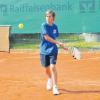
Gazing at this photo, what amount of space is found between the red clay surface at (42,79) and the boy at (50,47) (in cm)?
23

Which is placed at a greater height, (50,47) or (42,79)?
(50,47)

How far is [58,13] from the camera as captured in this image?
15.1m

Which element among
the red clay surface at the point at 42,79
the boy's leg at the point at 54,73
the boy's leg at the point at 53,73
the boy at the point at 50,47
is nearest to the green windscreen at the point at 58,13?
the red clay surface at the point at 42,79

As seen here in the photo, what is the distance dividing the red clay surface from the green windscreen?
200 centimetres

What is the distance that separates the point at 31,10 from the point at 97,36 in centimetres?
255

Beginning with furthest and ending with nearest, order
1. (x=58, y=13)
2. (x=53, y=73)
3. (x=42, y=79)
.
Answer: (x=58, y=13)
(x=42, y=79)
(x=53, y=73)

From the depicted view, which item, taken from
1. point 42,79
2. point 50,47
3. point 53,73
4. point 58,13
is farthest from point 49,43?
point 58,13

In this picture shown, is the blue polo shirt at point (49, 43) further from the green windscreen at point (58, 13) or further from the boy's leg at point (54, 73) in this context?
the green windscreen at point (58, 13)

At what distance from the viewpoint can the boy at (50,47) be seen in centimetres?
714

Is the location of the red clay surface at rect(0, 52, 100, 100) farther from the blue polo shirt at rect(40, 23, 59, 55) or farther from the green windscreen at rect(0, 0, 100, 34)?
the green windscreen at rect(0, 0, 100, 34)

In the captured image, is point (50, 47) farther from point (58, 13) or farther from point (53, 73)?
point (58, 13)

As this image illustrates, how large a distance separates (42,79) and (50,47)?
167 cm

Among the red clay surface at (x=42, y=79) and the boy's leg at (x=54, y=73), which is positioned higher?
the boy's leg at (x=54, y=73)

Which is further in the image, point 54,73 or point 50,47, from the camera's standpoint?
point 50,47
